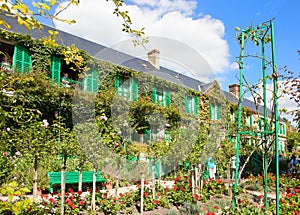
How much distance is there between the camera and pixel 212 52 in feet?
12.2

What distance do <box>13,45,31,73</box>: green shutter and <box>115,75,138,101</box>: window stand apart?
2861 millimetres

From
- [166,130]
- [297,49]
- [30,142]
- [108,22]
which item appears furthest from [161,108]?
[108,22]

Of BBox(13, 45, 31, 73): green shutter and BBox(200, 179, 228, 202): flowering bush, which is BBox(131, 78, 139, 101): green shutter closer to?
BBox(13, 45, 31, 73): green shutter

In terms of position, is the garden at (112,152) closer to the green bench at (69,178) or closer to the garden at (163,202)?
the garden at (163,202)

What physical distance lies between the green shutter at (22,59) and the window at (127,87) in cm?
286

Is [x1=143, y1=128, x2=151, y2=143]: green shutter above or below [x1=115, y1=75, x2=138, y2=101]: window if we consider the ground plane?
below

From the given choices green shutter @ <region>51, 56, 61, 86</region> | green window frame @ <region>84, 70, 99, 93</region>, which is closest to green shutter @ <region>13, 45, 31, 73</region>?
green shutter @ <region>51, 56, 61, 86</region>

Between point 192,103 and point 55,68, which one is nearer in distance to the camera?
point 55,68

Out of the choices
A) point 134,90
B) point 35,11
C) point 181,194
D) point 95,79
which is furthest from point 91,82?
point 35,11

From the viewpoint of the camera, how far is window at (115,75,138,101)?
8.80 meters

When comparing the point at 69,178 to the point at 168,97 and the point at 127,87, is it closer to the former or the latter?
the point at 127,87

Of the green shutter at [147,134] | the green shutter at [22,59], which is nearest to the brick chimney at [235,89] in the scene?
the green shutter at [147,134]

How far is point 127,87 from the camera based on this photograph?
31.7ft

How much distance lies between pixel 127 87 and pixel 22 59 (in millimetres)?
3412
